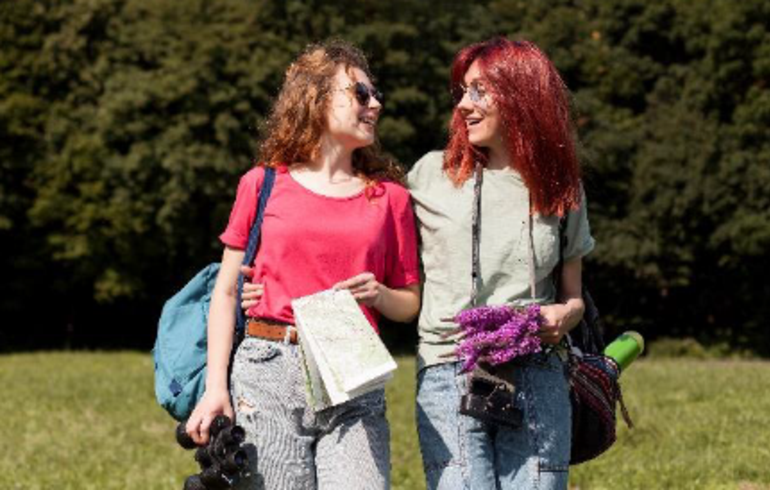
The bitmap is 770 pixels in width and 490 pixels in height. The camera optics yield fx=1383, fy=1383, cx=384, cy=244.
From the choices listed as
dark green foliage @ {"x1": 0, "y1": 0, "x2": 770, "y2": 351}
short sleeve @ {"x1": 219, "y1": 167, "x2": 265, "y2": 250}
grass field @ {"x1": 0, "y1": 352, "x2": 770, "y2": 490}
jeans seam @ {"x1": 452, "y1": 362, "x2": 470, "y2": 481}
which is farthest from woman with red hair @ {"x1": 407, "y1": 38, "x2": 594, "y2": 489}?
dark green foliage @ {"x1": 0, "y1": 0, "x2": 770, "y2": 351}

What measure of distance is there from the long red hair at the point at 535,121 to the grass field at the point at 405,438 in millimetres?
4587

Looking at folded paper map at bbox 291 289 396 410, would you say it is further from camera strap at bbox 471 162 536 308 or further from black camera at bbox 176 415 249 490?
camera strap at bbox 471 162 536 308

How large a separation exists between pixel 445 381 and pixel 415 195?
65 centimetres

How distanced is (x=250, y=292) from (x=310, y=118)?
0.63m

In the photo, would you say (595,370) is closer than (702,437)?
Yes

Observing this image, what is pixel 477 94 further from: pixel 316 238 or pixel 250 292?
pixel 250 292

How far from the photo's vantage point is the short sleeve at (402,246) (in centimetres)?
458

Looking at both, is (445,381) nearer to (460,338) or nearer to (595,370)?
(460,338)

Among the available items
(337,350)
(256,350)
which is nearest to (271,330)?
(256,350)

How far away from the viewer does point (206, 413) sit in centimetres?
439

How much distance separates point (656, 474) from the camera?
9336 millimetres

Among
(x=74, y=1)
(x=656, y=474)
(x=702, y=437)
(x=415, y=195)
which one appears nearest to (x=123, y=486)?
(x=656, y=474)

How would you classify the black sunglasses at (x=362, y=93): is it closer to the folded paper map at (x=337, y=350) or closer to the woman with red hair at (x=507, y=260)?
the woman with red hair at (x=507, y=260)

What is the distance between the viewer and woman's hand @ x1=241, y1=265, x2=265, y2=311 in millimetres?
4500
